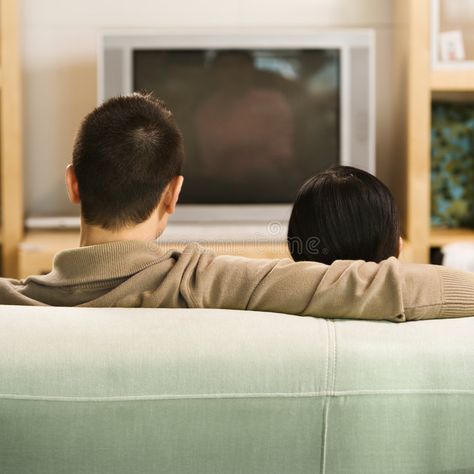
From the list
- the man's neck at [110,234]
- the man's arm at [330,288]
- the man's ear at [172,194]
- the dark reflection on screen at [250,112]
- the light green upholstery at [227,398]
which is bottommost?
the light green upholstery at [227,398]

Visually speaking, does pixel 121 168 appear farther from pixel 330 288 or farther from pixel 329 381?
pixel 329 381

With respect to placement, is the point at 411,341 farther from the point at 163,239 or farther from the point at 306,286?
the point at 163,239

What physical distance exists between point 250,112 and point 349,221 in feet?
7.37

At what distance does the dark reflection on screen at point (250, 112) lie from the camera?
3.59 meters

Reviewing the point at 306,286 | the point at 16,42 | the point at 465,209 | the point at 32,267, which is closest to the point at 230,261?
the point at 306,286

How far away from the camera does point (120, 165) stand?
4.39 feet

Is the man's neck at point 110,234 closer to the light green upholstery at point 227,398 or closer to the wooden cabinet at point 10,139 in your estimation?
the light green upholstery at point 227,398

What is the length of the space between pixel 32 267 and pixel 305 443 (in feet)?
8.20

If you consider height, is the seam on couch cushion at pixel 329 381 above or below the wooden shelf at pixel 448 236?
below

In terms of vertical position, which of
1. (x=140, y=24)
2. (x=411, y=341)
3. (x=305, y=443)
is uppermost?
(x=140, y=24)

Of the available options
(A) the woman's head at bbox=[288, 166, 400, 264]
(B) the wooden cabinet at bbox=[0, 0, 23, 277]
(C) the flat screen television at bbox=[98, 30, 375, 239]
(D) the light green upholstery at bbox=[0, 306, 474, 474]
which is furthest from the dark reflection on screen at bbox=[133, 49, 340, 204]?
(D) the light green upholstery at bbox=[0, 306, 474, 474]

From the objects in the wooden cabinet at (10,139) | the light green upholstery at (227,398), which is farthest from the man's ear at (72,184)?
the wooden cabinet at (10,139)

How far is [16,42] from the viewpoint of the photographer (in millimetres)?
3506

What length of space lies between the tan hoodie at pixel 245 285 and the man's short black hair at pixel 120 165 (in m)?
0.13
